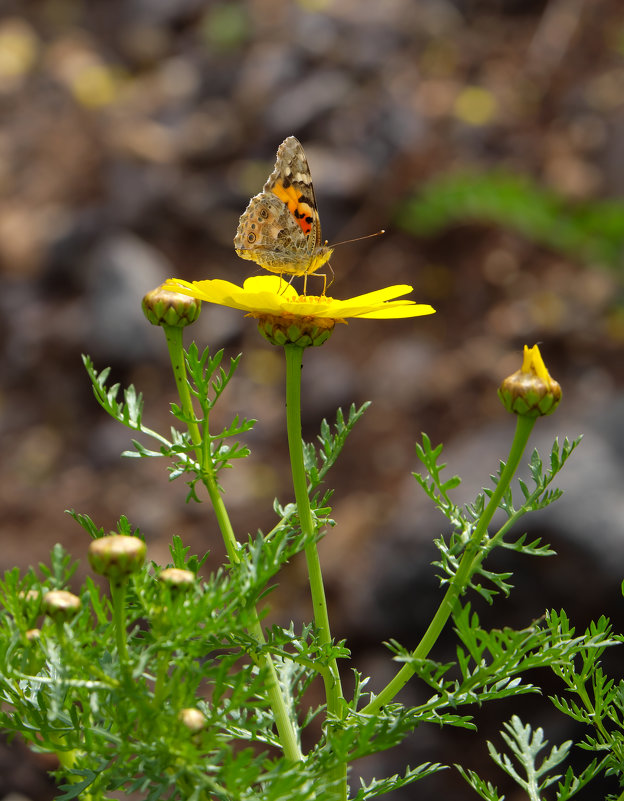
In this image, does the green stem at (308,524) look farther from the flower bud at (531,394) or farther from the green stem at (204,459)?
the flower bud at (531,394)

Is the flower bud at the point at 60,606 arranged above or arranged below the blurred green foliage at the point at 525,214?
above

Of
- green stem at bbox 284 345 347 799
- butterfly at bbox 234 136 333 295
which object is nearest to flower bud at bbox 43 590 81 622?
green stem at bbox 284 345 347 799

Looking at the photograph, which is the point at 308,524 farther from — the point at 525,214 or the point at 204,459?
the point at 525,214

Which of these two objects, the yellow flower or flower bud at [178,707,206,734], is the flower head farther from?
flower bud at [178,707,206,734]

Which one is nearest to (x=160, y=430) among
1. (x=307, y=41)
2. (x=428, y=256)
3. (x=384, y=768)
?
(x=428, y=256)

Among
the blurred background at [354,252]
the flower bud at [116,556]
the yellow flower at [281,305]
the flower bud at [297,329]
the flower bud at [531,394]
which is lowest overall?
the blurred background at [354,252]

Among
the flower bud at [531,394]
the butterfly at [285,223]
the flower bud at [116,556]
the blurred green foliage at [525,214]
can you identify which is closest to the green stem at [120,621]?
the flower bud at [116,556]

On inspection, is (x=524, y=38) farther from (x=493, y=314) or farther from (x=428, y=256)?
(x=493, y=314)

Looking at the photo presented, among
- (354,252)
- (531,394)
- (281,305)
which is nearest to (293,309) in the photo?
(281,305)
